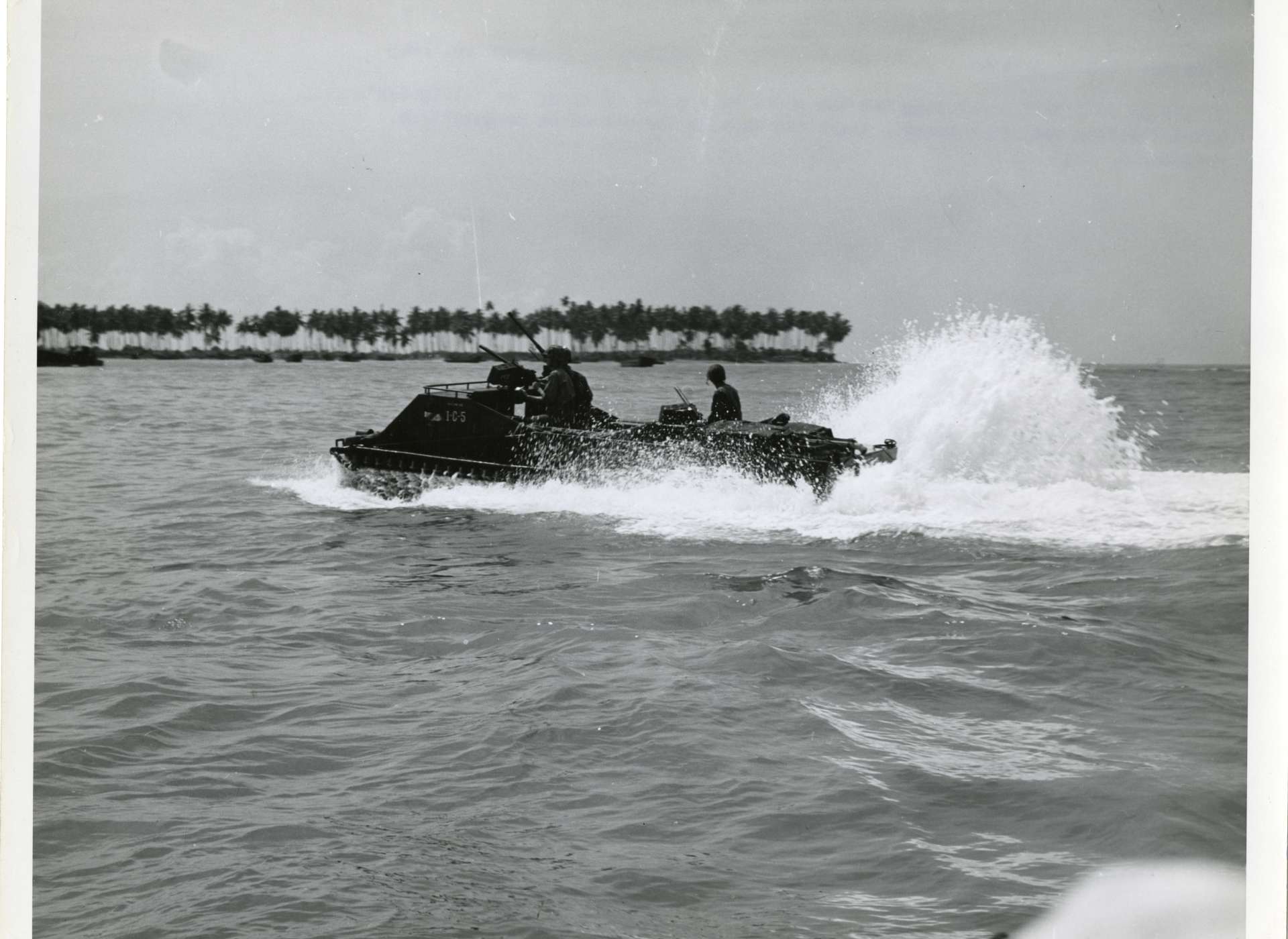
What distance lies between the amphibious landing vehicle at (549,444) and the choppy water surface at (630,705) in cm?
74

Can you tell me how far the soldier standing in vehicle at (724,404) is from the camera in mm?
9758

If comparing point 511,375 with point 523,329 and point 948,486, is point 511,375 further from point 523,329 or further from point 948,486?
point 948,486

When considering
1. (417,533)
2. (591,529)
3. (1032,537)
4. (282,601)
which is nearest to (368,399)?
(417,533)

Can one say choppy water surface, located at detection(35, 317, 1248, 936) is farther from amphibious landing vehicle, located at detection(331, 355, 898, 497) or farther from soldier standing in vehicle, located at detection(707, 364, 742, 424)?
soldier standing in vehicle, located at detection(707, 364, 742, 424)

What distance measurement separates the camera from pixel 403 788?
182 inches

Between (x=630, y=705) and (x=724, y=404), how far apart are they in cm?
485

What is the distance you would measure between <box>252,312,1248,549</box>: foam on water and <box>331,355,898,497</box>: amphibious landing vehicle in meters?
0.14

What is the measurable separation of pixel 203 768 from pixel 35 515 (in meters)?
→ 1.32

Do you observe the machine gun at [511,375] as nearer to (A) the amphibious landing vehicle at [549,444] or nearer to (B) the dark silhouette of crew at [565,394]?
(A) the amphibious landing vehicle at [549,444]

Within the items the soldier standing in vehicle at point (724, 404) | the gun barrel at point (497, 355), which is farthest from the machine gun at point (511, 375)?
the soldier standing in vehicle at point (724, 404)

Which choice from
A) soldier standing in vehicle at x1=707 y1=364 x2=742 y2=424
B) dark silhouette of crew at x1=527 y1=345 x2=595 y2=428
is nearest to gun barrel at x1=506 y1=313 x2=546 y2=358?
dark silhouette of crew at x1=527 y1=345 x2=595 y2=428

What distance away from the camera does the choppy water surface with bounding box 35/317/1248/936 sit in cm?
405

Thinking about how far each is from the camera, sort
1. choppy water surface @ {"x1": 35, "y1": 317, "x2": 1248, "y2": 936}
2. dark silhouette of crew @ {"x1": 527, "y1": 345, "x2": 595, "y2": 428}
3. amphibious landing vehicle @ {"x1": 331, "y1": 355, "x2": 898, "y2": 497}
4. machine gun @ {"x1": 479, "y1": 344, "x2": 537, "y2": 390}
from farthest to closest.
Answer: machine gun @ {"x1": 479, "y1": 344, "x2": 537, "y2": 390}, dark silhouette of crew @ {"x1": 527, "y1": 345, "x2": 595, "y2": 428}, amphibious landing vehicle @ {"x1": 331, "y1": 355, "x2": 898, "y2": 497}, choppy water surface @ {"x1": 35, "y1": 317, "x2": 1248, "y2": 936}

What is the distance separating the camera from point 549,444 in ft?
33.1
